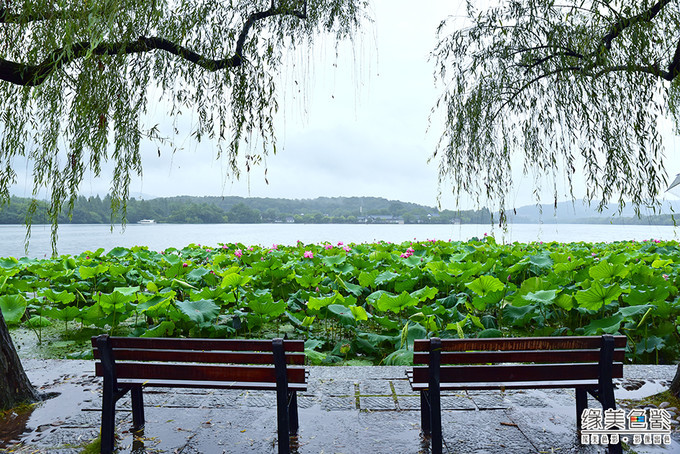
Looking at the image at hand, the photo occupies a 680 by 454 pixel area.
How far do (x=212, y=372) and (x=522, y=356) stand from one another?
1248mm

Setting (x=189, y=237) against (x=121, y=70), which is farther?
(x=189, y=237)

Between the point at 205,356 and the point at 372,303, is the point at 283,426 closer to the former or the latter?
the point at 205,356

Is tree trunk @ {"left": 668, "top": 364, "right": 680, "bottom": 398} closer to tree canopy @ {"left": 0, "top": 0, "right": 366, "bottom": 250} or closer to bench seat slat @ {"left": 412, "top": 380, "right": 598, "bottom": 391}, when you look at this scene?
bench seat slat @ {"left": 412, "top": 380, "right": 598, "bottom": 391}

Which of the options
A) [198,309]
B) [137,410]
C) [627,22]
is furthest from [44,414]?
[627,22]

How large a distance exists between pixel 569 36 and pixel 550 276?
5.87 feet

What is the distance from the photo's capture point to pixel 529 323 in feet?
14.0

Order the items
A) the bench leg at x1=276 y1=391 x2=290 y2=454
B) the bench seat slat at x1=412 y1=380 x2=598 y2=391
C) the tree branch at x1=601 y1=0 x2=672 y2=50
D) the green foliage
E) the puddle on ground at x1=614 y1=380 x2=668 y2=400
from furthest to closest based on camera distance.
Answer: the green foliage, the tree branch at x1=601 y1=0 x2=672 y2=50, the puddle on ground at x1=614 y1=380 x2=668 y2=400, the bench seat slat at x1=412 y1=380 x2=598 y2=391, the bench leg at x1=276 y1=391 x2=290 y2=454

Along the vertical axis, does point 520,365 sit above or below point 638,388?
above

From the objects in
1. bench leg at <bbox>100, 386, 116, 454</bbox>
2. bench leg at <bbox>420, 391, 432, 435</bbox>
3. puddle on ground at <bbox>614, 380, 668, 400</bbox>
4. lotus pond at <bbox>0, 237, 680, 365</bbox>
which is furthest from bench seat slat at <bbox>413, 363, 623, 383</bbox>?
bench leg at <bbox>100, 386, 116, 454</bbox>

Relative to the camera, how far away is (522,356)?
1895 mm

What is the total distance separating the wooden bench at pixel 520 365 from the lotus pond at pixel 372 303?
1.12m

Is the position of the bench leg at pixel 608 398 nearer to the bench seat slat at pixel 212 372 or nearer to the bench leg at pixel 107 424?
the bench seat slat at pixel 212 372

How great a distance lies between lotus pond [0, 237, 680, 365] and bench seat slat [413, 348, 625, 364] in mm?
1145

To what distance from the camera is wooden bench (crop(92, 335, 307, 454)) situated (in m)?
1.92
